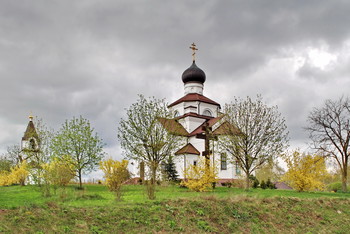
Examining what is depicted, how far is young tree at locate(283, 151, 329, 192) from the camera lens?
70.3ft

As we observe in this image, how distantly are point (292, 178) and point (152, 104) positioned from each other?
10721 mm

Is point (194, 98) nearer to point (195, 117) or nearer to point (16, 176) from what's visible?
point (195, 117)

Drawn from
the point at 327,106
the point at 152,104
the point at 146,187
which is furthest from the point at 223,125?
the point at 146,187

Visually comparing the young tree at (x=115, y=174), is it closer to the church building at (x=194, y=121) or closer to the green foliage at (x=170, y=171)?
the church building at (x=194, y=121)

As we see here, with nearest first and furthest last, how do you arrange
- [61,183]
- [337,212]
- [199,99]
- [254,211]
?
[254,211] < [337,212] < [61,183] < [199,99]

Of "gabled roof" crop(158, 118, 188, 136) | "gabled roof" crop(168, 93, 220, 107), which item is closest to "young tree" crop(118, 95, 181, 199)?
"gabled roof" crop(158, 118, 188, 136)

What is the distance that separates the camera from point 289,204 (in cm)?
1479

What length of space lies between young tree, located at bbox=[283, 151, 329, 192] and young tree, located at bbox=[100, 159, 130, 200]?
12190mm

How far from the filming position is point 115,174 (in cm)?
1389

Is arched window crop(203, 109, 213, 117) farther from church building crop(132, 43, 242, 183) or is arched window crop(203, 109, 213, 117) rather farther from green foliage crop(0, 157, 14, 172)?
green foliage crop(0, 157, 14, 172)

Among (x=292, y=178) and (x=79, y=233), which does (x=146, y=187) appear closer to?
(x=79, y=233)

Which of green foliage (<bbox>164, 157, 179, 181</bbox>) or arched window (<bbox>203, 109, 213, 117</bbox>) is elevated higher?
arched window (<bbox>203, 109, 213, 117</bbox>)

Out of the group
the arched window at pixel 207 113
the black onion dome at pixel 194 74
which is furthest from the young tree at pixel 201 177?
the black onion dome at pixel 194 74

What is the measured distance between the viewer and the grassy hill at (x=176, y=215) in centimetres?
987
